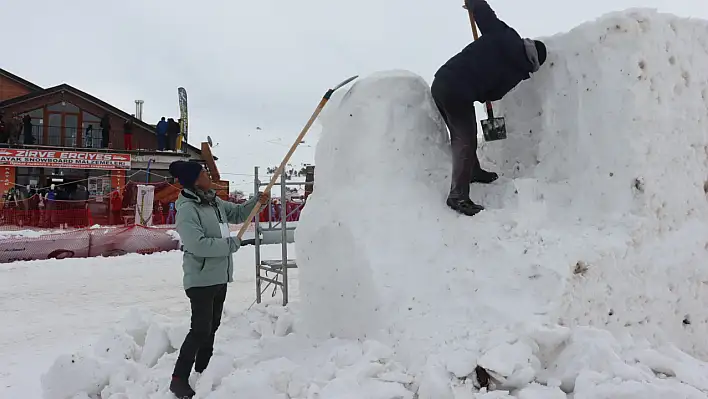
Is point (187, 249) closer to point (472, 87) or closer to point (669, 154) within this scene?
point (472, 87)

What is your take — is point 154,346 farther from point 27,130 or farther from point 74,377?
point 27,130

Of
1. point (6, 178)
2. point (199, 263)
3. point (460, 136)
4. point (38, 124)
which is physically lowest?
point (199, 263)

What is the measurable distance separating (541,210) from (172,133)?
21955 millimetres

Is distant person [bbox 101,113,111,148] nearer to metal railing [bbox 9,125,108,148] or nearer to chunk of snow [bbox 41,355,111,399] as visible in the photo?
metal railing [bbox 9,125,108,148]

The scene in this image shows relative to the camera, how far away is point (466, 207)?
11.9 feet

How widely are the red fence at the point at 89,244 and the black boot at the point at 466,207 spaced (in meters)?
10.7

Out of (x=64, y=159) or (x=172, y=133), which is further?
(x=172, y=133)

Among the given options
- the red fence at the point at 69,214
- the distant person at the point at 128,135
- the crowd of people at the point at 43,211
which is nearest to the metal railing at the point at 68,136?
the distant person at the point at 128,135

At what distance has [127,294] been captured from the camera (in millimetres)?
8336

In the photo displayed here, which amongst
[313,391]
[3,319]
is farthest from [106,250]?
[313,391]

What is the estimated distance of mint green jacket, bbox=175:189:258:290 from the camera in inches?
136

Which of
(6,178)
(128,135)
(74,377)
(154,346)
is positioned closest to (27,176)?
(6,178)

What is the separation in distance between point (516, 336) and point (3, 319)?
6706 millimetres

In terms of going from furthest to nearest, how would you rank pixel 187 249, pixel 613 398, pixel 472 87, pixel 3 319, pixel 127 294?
1. pixel 127 294
2. pixel 3 319
3. pixel 472 87
4. pixel 187 249
5. pixel 613 398
